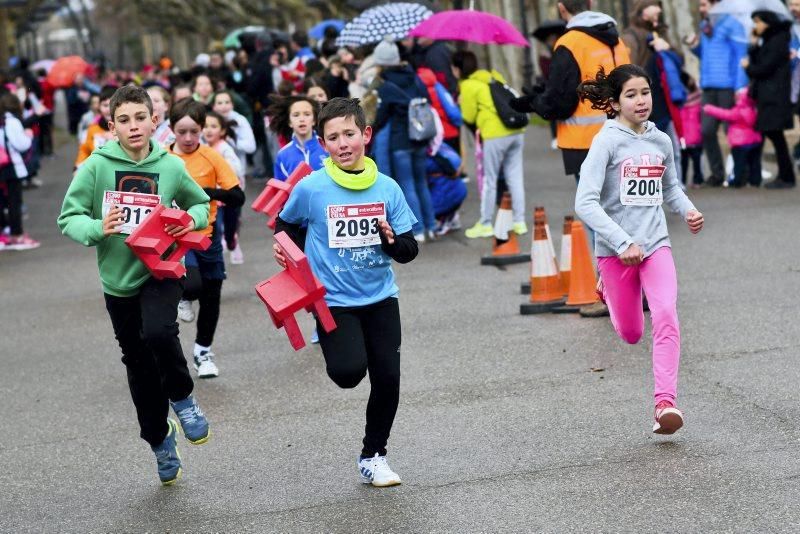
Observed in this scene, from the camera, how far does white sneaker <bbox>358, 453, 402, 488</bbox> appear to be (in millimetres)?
6348

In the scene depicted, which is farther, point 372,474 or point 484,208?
point 484,208

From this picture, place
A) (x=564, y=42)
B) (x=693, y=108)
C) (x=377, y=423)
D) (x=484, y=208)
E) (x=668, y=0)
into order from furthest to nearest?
(x=668, y=0), (x=693, y=108), (x=484, y=208), (x=564, y=42), (x=377, y=423)

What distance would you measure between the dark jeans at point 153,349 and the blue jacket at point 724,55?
11.1 metres

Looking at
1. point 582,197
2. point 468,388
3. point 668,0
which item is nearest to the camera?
point 582,197

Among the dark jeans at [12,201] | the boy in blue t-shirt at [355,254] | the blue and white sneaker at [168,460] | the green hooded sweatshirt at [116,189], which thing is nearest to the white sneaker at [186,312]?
the blue and white sneaker at [168,460]

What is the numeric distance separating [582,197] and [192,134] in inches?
127

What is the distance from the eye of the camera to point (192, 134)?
30.6 feet

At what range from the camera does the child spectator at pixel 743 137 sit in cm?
1616

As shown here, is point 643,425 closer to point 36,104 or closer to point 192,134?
point 192,134

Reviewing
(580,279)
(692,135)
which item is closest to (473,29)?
(692,135)

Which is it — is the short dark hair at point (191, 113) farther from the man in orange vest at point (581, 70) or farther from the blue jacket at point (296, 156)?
the man in orange vest at point (581, 70)

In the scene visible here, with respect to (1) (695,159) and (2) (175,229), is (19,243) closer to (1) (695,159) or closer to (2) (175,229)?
(1) (695,159)

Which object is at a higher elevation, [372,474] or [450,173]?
[372,474]

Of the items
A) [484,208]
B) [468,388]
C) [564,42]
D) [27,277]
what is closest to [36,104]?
[27,277]
